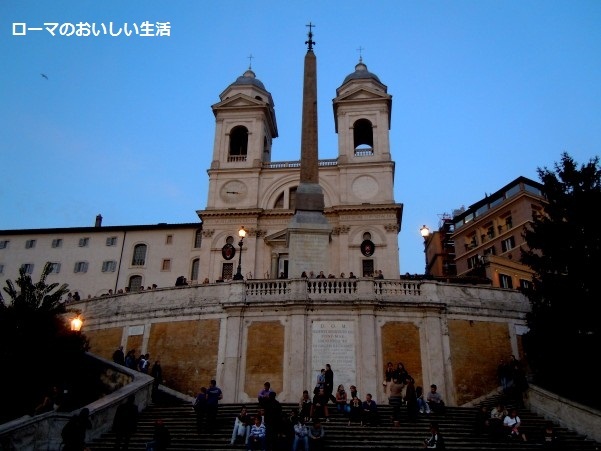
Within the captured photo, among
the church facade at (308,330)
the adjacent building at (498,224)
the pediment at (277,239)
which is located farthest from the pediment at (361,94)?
the church facade at (308,330)

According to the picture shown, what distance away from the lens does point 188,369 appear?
2212 cm

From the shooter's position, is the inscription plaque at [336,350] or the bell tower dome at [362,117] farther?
the bell tower dome at [362,117]

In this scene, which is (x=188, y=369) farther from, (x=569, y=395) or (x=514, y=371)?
(x=569, y=395)

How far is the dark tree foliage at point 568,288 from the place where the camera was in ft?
59.3

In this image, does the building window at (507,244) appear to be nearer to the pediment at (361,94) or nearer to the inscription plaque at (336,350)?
the pediment at (361,94)

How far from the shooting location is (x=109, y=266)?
48688mm

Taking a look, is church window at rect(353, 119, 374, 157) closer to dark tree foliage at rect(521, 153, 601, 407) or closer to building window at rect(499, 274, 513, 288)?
building window at rect(499, 274, 513, 288)

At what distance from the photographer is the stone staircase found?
14711 millimetres

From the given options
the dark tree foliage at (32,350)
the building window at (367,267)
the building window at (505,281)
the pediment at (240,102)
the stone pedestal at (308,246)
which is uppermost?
the pediment at (240,102)

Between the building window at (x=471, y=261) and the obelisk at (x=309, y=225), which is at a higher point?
the building window at (x=471, y=261)

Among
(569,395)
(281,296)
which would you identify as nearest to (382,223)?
(281,296)

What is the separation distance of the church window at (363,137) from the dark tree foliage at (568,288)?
25028mm

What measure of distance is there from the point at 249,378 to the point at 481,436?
8772 millimetres

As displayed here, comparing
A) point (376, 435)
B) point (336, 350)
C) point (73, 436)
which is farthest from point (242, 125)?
point (73, 436)
